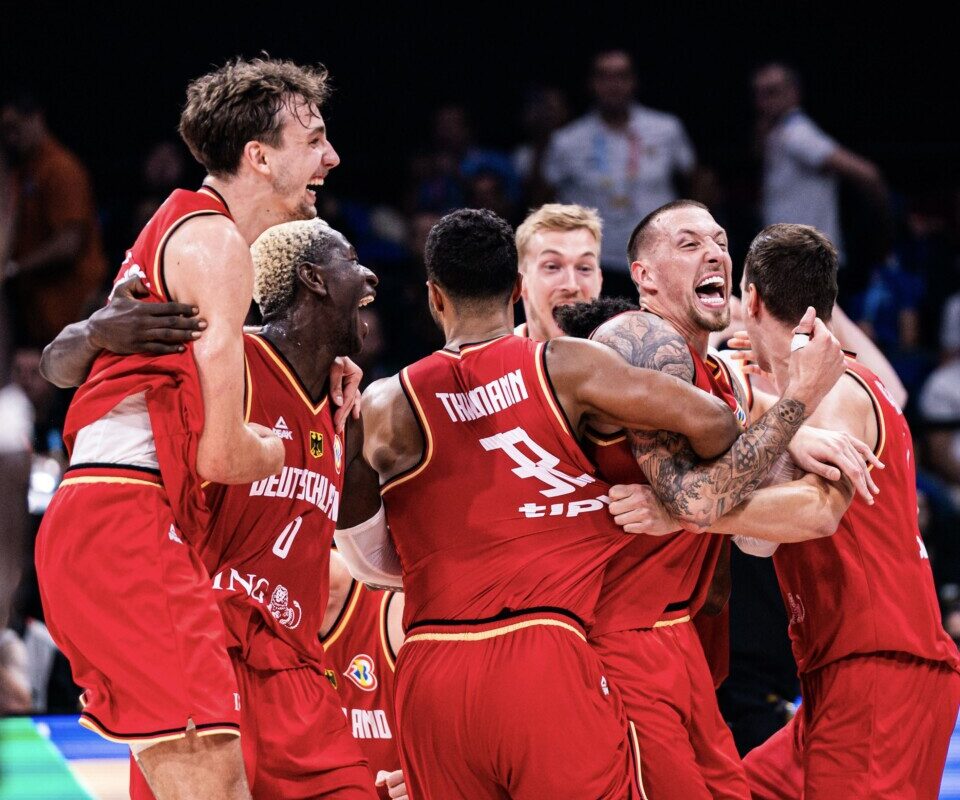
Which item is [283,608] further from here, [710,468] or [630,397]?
[710,468]

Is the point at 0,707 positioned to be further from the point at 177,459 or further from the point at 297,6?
the point at 297,6

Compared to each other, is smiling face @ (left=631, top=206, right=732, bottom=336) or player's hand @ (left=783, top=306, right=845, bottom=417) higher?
smiling face @ (left=631, top=206, right=732, bottom=336)

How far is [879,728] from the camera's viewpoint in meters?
4.31

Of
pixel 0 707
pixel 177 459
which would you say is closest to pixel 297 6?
pixel 0 707

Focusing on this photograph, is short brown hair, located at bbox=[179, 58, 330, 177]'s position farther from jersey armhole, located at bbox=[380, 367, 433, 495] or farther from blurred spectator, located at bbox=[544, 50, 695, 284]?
blurred spectator, located at bbox=[544, 50, 695, 284]

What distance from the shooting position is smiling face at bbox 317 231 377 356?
13.9 ft

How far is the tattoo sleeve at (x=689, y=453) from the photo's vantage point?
405 cm

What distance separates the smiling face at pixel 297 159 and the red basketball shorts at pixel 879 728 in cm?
226

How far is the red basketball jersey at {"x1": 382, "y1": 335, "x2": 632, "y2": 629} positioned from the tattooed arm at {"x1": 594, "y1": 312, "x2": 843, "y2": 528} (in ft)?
0.68

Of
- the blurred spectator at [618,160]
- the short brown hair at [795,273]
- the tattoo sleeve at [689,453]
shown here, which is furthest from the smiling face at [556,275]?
the blurred spectator at [618,160]

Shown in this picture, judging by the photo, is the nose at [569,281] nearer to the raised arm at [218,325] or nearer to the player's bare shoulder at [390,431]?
the player's bare shoulder at [390,431]

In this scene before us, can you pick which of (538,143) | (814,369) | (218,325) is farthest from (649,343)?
(538,143)

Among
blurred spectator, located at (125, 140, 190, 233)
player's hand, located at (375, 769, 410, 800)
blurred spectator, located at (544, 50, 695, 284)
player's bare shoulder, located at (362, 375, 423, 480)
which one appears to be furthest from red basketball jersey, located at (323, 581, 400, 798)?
blurred spectator, located at (125, 140, 190, 233)

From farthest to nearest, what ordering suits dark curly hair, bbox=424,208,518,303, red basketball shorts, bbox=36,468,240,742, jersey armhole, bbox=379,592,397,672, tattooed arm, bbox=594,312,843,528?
jersey armhole, bbox=379,592,397,672
dark curly hair, bbox=424,208,518,303
tattooed arm, bbox=594,312,843,528
red basketball shorts, bbox=36,468,240,742
